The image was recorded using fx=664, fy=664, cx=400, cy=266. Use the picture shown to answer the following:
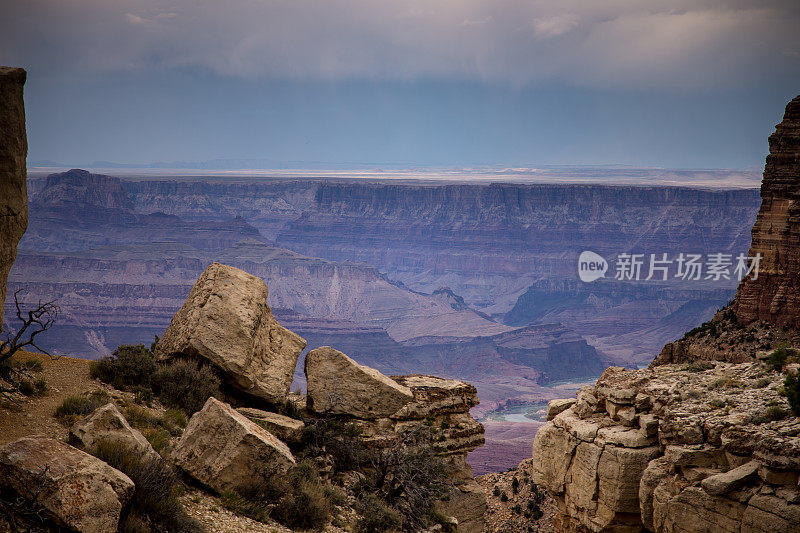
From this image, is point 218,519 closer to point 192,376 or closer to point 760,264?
point 192,376

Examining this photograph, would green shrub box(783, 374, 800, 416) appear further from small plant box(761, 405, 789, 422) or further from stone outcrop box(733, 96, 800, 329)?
stone outcrop box(733, 96, 800, 329)

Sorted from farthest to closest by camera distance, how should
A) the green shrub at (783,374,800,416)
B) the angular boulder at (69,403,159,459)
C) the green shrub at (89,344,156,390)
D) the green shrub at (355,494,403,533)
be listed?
the green shrub at (89,344,156,390) < the green shrub at (783,374,800,416) < the green shrub at (355,494,403,533) < the angular boulder at (69,403,159,459)

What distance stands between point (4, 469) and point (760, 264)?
250 ft

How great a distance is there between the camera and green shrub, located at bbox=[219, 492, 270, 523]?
13875 mm

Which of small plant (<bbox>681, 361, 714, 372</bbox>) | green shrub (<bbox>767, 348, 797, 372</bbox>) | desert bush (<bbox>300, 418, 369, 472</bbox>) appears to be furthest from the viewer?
small plant (<bbox>681, 361, 714, 372</bbox>)

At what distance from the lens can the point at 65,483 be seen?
10359mm

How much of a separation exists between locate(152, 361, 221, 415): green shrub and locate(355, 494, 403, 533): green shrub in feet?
17.3

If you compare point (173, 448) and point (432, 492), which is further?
point (432, 492)

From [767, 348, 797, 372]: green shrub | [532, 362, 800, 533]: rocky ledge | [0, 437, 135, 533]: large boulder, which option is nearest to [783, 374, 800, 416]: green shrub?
[532, 362, 800, 533]: rocky ledge

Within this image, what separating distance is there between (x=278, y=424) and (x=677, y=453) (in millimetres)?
11589

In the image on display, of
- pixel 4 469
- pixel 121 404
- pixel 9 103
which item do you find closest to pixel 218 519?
pixel 4 469

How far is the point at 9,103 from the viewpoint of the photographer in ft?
49.9

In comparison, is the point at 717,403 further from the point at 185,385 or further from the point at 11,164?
the point at 11,164

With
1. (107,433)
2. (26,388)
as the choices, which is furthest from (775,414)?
(26,388)
